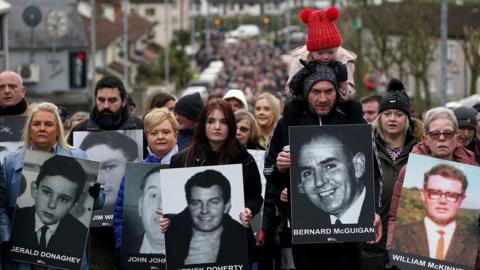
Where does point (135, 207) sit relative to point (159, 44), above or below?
below

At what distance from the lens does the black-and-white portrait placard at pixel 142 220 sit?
1059cm

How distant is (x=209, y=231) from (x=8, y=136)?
2.98 metres

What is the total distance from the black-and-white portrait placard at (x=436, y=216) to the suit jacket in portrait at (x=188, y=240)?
40.5 inches

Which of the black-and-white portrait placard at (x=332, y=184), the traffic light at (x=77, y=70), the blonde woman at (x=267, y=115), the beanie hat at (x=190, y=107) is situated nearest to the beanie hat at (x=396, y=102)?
the beanie hat at (x=190, y=107)

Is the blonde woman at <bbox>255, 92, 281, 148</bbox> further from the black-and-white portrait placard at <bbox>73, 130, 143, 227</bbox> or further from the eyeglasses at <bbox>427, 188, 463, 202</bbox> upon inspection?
the eyeglasses at <bbox>427, 188, 463, 202</bbox>

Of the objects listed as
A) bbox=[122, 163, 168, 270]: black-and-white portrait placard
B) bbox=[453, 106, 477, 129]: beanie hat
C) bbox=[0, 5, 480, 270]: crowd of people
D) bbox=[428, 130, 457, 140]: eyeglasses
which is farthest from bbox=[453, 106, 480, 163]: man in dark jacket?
bbox=[122, 163, 168, 270]: black-and-white portrait placard

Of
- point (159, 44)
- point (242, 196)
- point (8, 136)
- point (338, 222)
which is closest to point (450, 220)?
point (338, 222)

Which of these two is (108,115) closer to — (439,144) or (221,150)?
(221,150)

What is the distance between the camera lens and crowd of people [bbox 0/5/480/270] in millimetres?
9227

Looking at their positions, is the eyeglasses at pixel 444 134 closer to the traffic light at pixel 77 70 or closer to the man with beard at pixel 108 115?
the man with beard at pixel 108 115

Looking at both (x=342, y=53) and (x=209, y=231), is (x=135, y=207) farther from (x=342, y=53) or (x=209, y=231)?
(x=342, y=53)

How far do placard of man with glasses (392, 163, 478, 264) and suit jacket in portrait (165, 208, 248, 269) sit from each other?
3.41ft

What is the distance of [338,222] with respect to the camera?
912 centimetres

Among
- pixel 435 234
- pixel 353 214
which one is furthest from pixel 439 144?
pixel 353 214
